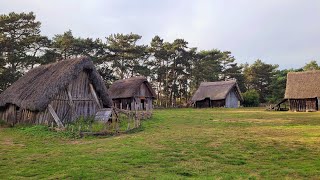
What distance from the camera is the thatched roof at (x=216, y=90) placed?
176 ft

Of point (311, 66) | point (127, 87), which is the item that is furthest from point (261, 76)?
point (127, 87)

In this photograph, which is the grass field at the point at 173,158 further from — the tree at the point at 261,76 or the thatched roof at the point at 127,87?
the tree at the point at 261,76

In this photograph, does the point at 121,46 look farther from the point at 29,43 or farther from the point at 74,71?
the point at 74,71

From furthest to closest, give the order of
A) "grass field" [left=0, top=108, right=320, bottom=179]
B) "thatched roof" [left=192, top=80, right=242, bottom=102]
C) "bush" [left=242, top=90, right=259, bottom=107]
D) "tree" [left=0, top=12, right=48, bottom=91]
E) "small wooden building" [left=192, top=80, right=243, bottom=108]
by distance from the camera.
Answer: "bush" [left=242, top=90, right=259, bottom=107] → "small wooden building" [left=192, top=80, right=243, bottom=108] → "thatched roof" [left=192, top=80, right=242, bottom=102] → "tree" [left=0, top=12, right=48, bottom=91] → "grass field" [left=0, top=108, right=320, bottom=179]

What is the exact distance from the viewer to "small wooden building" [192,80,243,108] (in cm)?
5406

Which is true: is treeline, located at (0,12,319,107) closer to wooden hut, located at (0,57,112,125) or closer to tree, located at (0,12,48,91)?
tree, located at (0,12,48,91)

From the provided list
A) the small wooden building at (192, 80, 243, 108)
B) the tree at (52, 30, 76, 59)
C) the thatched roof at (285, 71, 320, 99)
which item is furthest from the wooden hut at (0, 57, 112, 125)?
the small wooden building at (192, 80, 243, 108)

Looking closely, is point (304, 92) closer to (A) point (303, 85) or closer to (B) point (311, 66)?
(A) point (303, 85)

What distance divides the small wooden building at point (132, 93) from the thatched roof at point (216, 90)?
1158 cm

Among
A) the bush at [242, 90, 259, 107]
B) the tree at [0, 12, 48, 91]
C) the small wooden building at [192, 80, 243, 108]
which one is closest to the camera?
the tree at [0, 12, 48, 91]

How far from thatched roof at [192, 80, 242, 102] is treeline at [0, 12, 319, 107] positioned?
559cm

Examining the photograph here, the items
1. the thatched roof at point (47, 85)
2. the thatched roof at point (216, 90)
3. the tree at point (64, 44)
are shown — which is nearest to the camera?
the thatched roof at point (47, 85)

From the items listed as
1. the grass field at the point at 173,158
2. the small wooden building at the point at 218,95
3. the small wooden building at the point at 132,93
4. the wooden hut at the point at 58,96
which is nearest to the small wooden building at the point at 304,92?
the small wooden building at the point at 218,95

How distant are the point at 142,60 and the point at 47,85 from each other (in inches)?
1632
